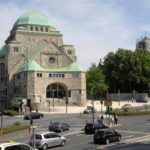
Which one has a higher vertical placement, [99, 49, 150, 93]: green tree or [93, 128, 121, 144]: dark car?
[99, 49, 150, 93]: green tree

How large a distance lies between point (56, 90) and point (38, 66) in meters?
8.01

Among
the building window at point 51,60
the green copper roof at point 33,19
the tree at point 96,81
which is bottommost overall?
the tree at point 96,81

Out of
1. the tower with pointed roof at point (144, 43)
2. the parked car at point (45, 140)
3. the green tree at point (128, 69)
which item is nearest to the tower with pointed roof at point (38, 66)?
the green tree at point (128, 69)

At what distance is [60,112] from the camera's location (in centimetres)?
9019

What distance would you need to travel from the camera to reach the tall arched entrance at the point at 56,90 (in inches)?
4168

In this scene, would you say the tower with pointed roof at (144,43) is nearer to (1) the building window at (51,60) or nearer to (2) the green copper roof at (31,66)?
(1) the building window at (51,60)

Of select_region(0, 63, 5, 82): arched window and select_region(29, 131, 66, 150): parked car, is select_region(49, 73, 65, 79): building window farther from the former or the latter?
select_region(29, 131, 66, 150): parked car

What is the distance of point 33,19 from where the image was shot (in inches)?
4766

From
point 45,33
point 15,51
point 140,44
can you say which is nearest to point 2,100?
point 15,51

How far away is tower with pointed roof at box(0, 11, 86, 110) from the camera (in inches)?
4011

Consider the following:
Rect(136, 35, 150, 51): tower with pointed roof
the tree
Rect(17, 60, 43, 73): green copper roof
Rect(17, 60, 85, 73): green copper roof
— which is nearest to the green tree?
the tree

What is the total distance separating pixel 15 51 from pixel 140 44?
93125mm

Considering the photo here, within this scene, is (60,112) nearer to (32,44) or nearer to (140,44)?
(32,44)

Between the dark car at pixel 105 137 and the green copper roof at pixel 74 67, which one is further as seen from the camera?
the green copper roof at pixel 74 67
